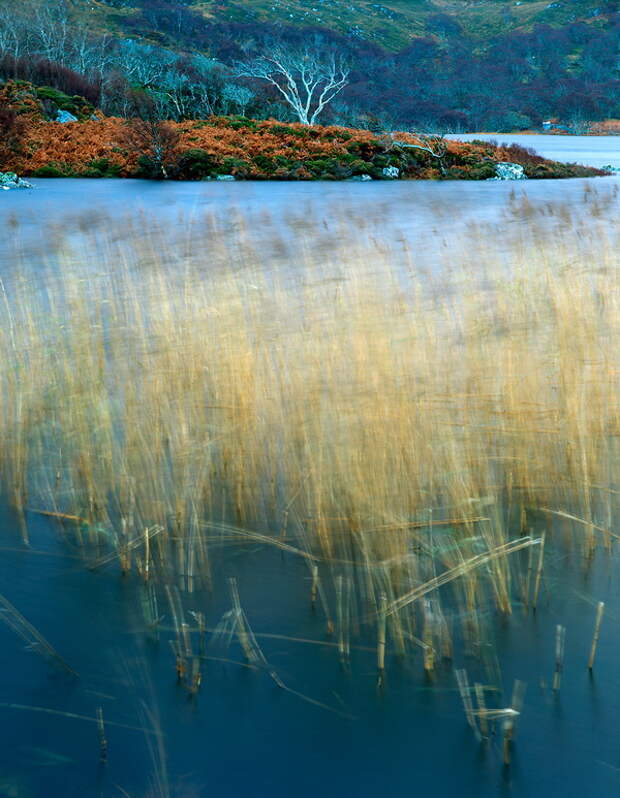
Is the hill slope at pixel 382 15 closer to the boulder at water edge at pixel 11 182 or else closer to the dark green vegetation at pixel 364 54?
the dark green vegetation at pixel 364 54

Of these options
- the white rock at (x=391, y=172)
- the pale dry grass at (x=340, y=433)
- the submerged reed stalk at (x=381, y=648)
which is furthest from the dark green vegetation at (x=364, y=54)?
the submerged reed stalk at (x=381, y=648)

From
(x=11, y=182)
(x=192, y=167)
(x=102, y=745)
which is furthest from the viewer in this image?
(x=192, y=167)

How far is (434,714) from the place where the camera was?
179cm

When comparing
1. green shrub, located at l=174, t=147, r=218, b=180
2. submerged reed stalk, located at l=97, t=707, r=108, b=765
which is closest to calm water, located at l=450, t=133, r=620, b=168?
green shrub, located at l=174, t=147, r=218, b=180

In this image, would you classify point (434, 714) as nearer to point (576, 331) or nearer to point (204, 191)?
point (576, 331)

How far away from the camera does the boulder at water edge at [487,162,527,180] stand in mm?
21141

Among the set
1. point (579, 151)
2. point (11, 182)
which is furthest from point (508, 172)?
point (579, 151)

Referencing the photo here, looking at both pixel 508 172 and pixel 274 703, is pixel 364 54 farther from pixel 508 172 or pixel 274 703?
pixel 274 703

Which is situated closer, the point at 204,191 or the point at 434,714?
the point at 434,714

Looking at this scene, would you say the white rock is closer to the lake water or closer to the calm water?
the calm water

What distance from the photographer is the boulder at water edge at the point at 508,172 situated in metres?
21.1

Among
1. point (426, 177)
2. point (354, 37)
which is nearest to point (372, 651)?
point (426, 177)

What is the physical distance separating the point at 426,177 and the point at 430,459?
19373 millimetres

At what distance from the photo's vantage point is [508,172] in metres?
21.2
